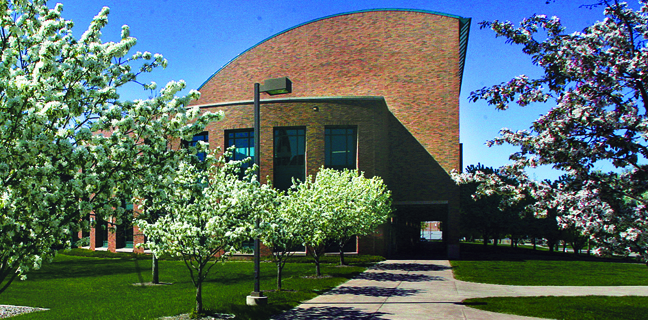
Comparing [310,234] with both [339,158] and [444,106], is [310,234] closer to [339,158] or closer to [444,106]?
[339,158]

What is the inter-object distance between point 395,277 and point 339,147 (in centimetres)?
1565

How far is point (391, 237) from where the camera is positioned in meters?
43.2

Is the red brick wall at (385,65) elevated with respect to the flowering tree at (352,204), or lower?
elevated

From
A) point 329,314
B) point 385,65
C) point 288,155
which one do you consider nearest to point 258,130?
point 329,314

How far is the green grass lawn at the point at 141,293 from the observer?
1327 centimetres

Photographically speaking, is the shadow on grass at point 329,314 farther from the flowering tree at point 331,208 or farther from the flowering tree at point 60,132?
the flowering tree at point 60,132

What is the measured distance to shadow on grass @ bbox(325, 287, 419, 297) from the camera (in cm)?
1686

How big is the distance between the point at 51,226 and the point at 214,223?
4928 millimetres

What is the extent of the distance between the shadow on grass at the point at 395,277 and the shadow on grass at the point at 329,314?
872 cm

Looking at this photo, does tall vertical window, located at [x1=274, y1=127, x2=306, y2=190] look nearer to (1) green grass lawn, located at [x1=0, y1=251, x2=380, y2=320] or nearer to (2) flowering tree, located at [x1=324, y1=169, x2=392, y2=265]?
(2) flowering tree, located at [x1=324, y1=169, x2=392, y2=265]

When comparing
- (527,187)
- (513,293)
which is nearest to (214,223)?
(527,187)

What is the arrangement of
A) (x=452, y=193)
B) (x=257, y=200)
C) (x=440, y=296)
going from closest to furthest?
(x=257, y=200)
(x=440, y=296)
(x=452, y=193)

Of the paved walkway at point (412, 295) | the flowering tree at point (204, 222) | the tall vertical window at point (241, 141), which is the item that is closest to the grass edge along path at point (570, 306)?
the paved walkway at point (412, 295)

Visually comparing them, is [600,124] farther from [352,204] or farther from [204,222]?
[352,204]
